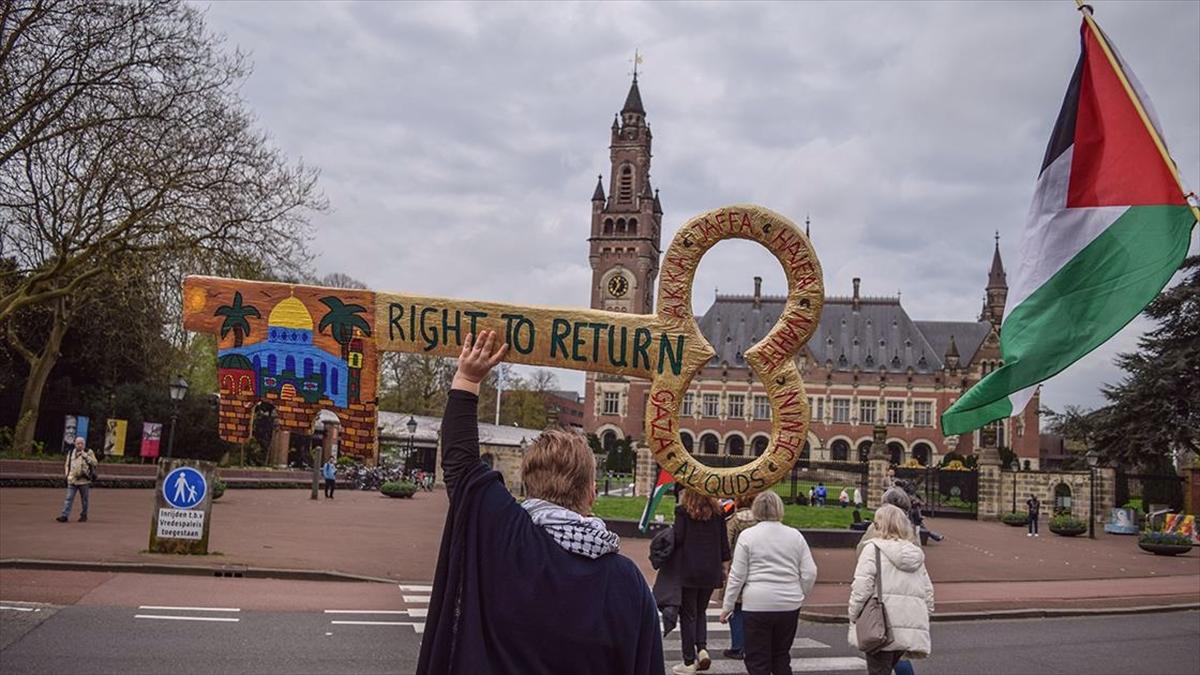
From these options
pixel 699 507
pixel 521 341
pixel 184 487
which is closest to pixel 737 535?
pixel 699 507

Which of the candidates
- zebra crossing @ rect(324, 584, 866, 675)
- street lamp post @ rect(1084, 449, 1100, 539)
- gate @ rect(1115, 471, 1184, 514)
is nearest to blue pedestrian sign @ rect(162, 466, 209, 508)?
zebra crossing @ rect(324, 584, 866, 675)

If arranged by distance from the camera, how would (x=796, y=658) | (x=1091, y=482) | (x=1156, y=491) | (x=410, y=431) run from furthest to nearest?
(x=410, y=431)
(x=1156, y=491)
(x=1091, y=482)
(x=796, y=658)

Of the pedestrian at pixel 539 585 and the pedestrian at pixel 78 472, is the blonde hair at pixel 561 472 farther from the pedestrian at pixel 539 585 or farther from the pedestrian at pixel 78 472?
the pedestrian at pixel 78 472

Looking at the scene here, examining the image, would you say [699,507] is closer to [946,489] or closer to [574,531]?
Answer: [574,531]

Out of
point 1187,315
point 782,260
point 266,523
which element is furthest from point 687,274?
point 1187,315

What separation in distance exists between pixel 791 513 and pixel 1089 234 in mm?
26921

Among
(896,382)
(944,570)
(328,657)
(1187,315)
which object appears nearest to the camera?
(328,657)

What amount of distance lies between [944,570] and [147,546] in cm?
1565

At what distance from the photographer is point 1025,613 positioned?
48.9 feet

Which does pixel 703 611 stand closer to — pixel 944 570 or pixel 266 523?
pixel 944 570

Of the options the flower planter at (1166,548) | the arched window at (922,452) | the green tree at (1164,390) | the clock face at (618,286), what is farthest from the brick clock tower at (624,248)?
the flower planter at (1166,548)

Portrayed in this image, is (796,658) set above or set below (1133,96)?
below

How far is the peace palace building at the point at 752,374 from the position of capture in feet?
266

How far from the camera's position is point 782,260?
4.09 meters
